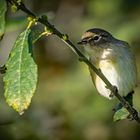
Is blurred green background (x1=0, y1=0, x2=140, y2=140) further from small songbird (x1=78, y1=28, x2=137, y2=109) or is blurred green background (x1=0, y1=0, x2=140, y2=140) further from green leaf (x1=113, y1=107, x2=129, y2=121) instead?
green leaf (x1=113, y1=107, x2=129, y2=121)

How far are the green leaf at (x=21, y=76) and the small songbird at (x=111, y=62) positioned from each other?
1618 mm

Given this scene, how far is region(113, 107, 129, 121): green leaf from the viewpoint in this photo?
4070 millimetres

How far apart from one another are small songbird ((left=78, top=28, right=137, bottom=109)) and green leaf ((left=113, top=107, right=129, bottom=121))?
0.70 meters

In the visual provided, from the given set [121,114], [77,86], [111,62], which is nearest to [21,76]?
[121,114]

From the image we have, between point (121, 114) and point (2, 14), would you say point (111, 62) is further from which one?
point (2, 14)

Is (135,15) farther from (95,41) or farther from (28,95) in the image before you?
(28,95)

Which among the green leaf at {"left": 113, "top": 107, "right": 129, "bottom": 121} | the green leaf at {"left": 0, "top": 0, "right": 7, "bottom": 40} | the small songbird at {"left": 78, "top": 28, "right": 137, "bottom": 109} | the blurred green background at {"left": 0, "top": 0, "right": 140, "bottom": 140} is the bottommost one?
the green leaf at {"left": 113, "top": 107, "right": 129, "bottom": 121}

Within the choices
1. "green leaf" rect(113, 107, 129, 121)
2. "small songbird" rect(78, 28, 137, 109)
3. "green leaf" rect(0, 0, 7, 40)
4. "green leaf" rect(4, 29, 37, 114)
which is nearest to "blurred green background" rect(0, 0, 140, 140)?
"small songbird" rect(78, 28, 137, 109)

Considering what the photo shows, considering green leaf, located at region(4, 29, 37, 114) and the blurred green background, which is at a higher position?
the blurred green background

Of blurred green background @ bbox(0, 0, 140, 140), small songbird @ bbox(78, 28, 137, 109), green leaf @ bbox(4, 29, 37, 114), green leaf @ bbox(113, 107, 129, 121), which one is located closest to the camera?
green leaf @ bbox(4, 29, 37, 114)

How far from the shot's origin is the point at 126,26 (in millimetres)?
7426

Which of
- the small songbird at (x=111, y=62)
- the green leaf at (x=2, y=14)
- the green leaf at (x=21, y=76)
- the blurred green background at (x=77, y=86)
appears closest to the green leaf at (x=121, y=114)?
the small songbird at (x=111, y=62)

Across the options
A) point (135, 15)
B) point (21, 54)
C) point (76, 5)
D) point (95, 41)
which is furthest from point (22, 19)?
point (76, 5)

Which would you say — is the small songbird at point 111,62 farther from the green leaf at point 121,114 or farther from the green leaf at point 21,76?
the green leaf at point 21,76
